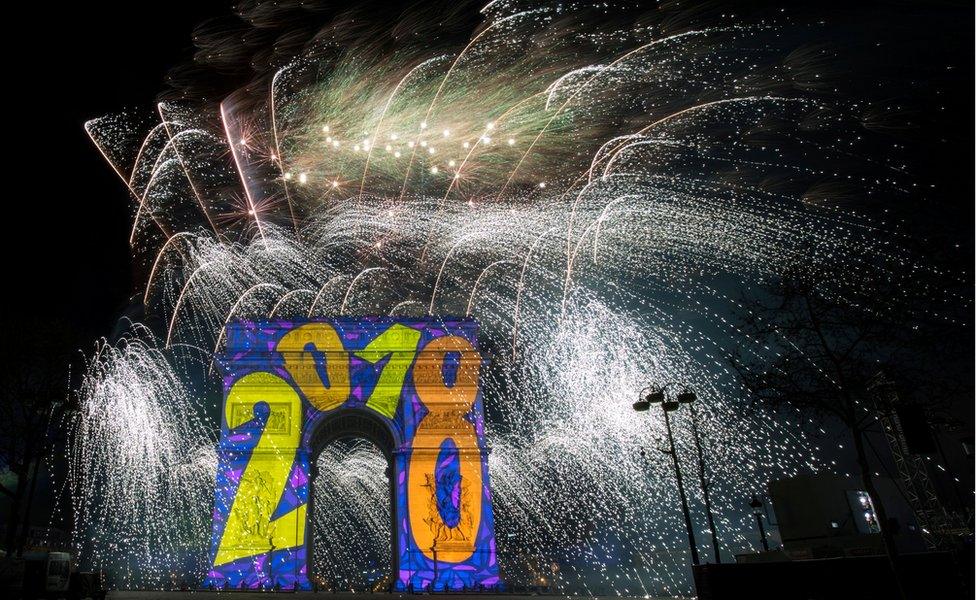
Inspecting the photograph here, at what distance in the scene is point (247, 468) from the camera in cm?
2322

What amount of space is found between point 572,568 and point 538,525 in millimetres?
5806

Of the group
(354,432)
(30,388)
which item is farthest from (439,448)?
(30,388)

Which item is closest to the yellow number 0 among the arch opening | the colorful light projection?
the colorful light projection

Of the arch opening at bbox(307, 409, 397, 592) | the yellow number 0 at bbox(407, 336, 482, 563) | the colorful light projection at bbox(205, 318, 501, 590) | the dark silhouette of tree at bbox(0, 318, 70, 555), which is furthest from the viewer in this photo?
the arch opening at bbox(307, 409, 397, 592)

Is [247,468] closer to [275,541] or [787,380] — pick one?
[275,541]

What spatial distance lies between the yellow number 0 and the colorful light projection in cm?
4

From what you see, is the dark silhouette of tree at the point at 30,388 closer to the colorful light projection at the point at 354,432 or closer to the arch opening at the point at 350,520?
the colorful light projection at the point at 354,432

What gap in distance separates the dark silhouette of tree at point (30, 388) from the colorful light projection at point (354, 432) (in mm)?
8523

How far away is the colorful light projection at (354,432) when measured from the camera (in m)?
21.8

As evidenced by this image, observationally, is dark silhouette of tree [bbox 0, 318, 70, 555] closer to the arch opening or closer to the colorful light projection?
the colorful light projection

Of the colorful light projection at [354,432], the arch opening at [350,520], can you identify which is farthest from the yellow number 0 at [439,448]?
the arch opening at [350,520]

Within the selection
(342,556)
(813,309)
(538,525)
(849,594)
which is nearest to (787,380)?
(813,309)

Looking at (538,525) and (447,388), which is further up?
(447,388)

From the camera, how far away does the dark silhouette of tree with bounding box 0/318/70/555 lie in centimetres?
1366
